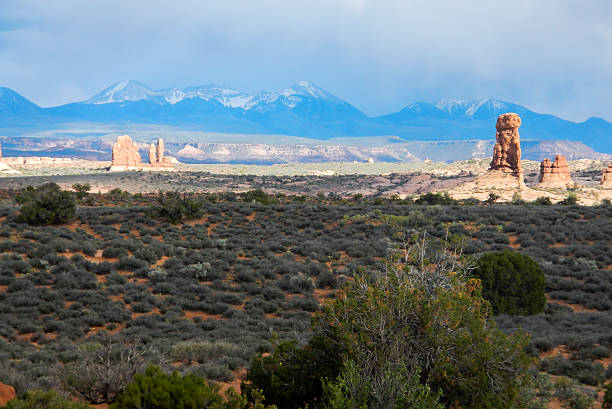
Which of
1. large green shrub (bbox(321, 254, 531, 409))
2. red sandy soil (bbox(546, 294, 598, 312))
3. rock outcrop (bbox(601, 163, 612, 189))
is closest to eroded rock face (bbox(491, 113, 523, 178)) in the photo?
rock outcrop (bbox(601, 163, 612, 189))

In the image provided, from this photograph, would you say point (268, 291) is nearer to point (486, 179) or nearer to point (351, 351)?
point (351, 351)

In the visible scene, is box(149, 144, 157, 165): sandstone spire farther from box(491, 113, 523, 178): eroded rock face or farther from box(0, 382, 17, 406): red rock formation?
box(0, 382, 17, 406): red rock formation

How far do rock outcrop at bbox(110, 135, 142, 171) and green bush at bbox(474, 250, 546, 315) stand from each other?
358 ft

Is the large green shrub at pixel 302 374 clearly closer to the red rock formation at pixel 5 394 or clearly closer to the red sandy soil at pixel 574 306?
the red rock formation at pixel 5 394

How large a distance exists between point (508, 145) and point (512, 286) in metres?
57.0

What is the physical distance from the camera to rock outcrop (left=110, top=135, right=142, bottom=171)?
112 m

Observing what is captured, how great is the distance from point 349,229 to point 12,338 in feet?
55.2

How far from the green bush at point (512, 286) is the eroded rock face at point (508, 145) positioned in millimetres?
55467

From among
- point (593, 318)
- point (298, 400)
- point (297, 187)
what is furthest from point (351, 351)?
point (297, 187)

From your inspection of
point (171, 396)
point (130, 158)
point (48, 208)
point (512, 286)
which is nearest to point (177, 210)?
point (48, 208)

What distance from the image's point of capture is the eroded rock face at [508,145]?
2502 inches

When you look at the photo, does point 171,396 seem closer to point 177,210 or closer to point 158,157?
point 177,210

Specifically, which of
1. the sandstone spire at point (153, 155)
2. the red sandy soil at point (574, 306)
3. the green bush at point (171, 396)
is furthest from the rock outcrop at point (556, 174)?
the sandstone spire at point (153, 155)

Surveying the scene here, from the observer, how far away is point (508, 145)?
6412 centimetres
